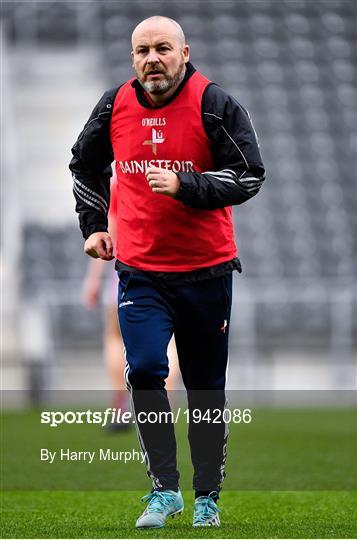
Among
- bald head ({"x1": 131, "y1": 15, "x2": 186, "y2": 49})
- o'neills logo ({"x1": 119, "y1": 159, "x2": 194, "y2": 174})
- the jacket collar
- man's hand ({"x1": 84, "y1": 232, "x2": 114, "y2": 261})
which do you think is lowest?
man's hand ({"x1": 84, "y1": 232, "x2": 114, "y2": 261})

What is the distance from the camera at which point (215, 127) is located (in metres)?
3.34

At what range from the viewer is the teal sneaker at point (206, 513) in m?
3.46

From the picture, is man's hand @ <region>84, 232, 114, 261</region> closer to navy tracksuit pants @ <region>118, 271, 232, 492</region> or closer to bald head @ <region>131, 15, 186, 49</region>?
navy tracksuit pants @ <region>118, 271, 232, 492</region>

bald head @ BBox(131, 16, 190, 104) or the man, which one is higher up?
bald head @ BBox(131, 16, 190, 104)

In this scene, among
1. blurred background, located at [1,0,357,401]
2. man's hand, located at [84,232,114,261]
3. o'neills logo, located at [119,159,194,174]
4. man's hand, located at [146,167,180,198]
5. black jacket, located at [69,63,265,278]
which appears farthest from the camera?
blurred background, located at [1,0,357,401]

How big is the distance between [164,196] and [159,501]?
0.88m

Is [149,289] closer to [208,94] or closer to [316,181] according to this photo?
[208,94]

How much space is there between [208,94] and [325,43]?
50.7ft

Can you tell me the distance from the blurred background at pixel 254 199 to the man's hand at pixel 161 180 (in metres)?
7.98

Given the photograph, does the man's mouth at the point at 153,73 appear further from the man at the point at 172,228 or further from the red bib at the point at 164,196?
the red bib at the point at 164,196

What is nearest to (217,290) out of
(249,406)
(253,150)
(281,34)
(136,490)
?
(253,150)

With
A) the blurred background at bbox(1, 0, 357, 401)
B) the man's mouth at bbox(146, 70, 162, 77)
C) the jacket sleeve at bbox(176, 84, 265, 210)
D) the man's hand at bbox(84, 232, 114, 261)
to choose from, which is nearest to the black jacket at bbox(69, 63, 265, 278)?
the jacket sleeve at bbox(176, 84, 265, 210)

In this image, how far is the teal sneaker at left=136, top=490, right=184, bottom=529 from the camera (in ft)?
11.0

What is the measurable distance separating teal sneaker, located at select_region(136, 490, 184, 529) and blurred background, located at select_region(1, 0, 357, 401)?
7609mm
